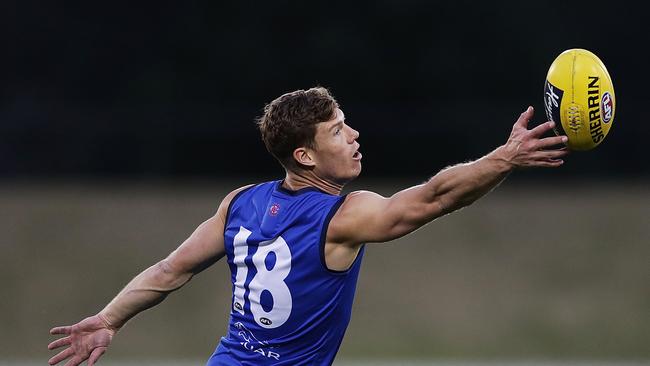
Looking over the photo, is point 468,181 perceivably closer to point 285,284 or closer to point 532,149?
point 532,149

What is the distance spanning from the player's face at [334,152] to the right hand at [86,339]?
1.32 m

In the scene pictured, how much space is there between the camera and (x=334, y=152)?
5.79 meters

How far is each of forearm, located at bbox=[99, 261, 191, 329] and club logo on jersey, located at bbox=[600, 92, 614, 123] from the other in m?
2.12

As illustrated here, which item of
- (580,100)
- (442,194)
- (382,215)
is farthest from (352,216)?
(580,100)

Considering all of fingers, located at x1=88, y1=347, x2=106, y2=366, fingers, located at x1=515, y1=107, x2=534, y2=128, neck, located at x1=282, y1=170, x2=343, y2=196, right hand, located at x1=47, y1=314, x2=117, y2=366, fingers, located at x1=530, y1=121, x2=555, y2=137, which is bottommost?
fingers, located at x1=88, y1=347, x2=106, y2=366

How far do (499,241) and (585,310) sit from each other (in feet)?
4.38

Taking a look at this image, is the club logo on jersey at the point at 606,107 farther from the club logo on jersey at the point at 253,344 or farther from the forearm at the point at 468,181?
the club logo on jersey at the point at 253,344

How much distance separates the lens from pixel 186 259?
241 inches

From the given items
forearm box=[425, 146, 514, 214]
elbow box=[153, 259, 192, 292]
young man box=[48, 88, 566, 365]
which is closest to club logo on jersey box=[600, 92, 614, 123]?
young man box=[48, 88, 566, 365]

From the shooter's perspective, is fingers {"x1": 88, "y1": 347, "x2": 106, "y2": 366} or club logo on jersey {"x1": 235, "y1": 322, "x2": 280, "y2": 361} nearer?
club logo on jersey {"x1": 235, "y1": 322, "x2": 280, "y2": 361}

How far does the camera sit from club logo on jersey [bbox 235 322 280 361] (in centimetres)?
575

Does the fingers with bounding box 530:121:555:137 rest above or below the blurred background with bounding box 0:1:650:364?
above

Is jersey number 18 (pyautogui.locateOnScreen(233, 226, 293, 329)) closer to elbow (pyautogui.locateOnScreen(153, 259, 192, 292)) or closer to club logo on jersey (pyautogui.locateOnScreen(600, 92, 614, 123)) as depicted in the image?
elbow (pyautogui.locateOnScreen(153, 259, 192, 292))

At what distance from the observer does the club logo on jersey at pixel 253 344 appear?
5754 millimetres
